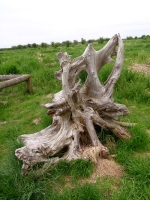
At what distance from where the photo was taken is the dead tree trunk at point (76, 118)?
297 centimetres

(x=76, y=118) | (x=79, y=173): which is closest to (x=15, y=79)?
(x=76, y=118)

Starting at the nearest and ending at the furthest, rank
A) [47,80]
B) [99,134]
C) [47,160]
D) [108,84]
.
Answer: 1. [47,160]
2. [99,134]
3. [108,84]
4. [47,80]

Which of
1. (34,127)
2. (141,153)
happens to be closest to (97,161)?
(141,153)

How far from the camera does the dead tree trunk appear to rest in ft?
9.76

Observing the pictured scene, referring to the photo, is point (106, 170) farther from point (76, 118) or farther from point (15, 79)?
point (15, 79)

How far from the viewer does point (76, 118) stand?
11.1 feet

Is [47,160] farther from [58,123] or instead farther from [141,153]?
[141,153]

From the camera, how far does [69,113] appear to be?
348 centimetres

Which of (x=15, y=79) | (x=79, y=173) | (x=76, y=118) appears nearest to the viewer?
(x=79, y=173)

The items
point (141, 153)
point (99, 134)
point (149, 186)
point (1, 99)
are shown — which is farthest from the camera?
point (1, 99)

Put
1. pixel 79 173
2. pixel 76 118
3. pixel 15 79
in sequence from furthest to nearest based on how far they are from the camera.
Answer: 1. pixel 15 79
2. pixel 76 118
3. pixel 79 173

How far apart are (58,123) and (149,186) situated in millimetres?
1429

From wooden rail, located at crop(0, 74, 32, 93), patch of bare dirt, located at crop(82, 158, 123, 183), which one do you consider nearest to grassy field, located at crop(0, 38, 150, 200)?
patch of bare dirt, located at crop(82, 158, 123, 183)

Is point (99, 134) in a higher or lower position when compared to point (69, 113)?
lower
